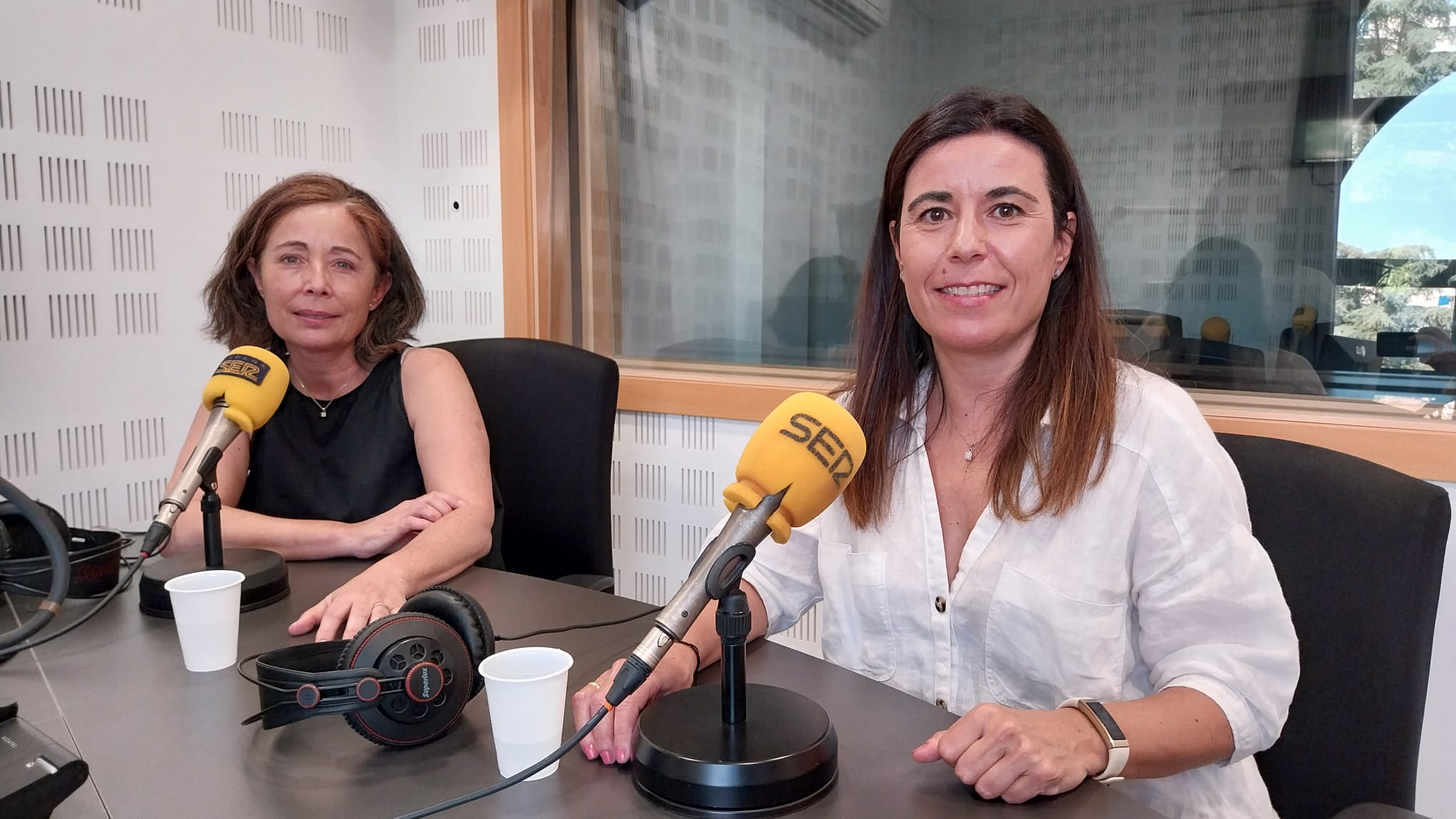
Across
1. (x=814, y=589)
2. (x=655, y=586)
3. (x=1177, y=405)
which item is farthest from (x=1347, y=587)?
(x=655, y=586)

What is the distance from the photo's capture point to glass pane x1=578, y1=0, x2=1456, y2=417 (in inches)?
80.4

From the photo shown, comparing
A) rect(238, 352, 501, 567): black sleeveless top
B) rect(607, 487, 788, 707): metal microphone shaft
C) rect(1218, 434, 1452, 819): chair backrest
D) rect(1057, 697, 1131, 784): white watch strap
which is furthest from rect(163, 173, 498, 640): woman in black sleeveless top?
rect(1218, 434, 1452, 819): chair backrest

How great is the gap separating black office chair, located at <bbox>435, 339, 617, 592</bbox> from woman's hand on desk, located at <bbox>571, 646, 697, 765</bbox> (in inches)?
34.6

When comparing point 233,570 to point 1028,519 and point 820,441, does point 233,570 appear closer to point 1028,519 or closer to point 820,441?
point 820,441

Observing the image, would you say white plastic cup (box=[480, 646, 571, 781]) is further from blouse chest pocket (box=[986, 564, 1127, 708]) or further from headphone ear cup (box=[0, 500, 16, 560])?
headphone ear cup (box=[0, 500, 16, 560])

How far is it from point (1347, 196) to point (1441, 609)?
90 centimetres

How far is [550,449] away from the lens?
208 cm

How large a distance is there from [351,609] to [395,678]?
39cm

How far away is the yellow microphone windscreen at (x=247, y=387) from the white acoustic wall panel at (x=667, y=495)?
4.88ft

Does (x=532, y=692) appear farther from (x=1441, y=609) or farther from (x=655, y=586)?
(x=655, y=586)

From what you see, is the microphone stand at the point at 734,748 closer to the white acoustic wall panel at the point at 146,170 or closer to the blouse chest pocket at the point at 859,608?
the blouse chest pocket at the point at 859,608

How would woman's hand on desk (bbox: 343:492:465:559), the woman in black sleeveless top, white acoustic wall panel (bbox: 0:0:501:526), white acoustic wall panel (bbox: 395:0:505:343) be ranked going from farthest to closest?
white acoustic wall panel (bbox: 395:0:505:343) → white acoustic wall panel (bbox: 0:0:501:526) → the woman in black sleeveless top → woman's hand on desk (bbox: 343:492:465:559)

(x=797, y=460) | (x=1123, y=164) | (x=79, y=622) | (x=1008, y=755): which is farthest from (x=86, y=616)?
(x=1123, y=164)

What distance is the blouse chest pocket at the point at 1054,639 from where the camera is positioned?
1.24 m
